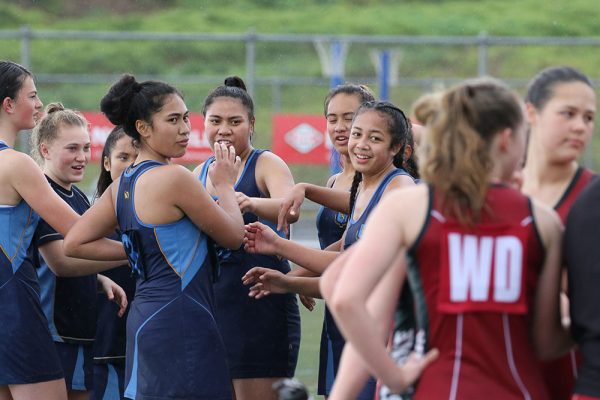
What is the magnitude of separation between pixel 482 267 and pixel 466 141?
1.15 ft

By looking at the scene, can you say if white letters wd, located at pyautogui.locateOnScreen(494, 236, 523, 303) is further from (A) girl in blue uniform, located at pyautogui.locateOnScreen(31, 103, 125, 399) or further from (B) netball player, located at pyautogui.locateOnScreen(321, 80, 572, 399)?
(A) girl in blue uniform, located at pyautogui.locateOnScreen(31, 103, 125, 399)

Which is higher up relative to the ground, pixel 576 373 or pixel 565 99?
pixel 565 99

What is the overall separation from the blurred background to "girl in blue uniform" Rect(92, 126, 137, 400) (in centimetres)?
1227

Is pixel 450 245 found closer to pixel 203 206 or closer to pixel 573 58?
pixel 203 206

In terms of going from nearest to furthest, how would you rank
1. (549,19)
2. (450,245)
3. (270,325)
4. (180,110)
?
(450,245), (180,110), (270,325), (549,19)

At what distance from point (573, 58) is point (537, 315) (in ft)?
78.3

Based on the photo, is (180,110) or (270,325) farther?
(270,325)

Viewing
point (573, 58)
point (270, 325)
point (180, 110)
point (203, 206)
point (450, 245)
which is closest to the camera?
point (450, 245)

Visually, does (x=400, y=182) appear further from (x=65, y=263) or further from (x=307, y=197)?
(x=65, y=263)

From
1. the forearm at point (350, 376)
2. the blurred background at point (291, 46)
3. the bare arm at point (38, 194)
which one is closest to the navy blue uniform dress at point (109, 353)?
the bare arm at point (38, 194)

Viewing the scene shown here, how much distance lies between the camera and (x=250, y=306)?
220 inches

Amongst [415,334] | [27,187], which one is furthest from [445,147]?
[27,187]

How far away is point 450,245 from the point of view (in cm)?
283

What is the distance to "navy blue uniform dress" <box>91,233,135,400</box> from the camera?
5656 mm
